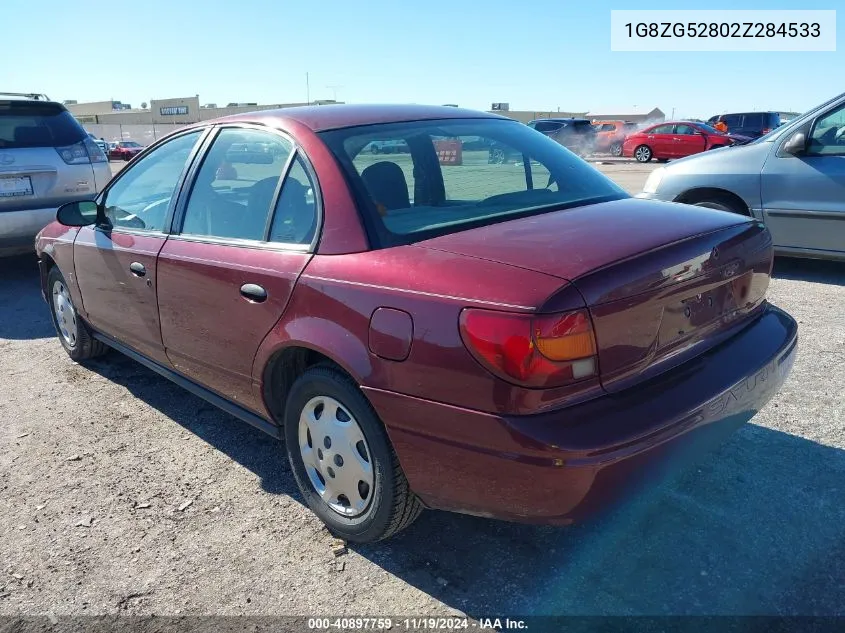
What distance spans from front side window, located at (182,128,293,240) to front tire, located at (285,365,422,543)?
76cm

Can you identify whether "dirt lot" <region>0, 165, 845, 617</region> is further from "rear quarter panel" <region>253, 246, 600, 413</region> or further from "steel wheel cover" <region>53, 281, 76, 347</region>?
"steel wheel cover" <region>53, 281, 76, 347</region>

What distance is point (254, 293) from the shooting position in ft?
9.11

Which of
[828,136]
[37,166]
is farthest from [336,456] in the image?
[37,166]

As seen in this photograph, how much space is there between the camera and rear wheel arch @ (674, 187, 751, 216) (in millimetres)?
6352

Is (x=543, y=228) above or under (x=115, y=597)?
above

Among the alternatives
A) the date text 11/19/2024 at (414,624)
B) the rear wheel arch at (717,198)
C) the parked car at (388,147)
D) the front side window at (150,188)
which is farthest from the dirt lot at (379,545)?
the rear wheel arch at (717,198)

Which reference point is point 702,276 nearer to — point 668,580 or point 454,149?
point 668,580

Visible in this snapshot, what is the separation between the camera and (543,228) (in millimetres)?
2512

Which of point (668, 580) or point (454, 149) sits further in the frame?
point (454, 149)

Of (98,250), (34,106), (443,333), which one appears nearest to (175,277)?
(98,250)

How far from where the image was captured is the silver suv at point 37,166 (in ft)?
21.6

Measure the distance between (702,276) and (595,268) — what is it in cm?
54

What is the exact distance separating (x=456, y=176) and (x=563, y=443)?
5.34 ft

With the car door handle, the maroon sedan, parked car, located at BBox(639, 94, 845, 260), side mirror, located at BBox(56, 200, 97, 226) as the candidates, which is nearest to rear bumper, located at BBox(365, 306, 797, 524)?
the maroon sedan
